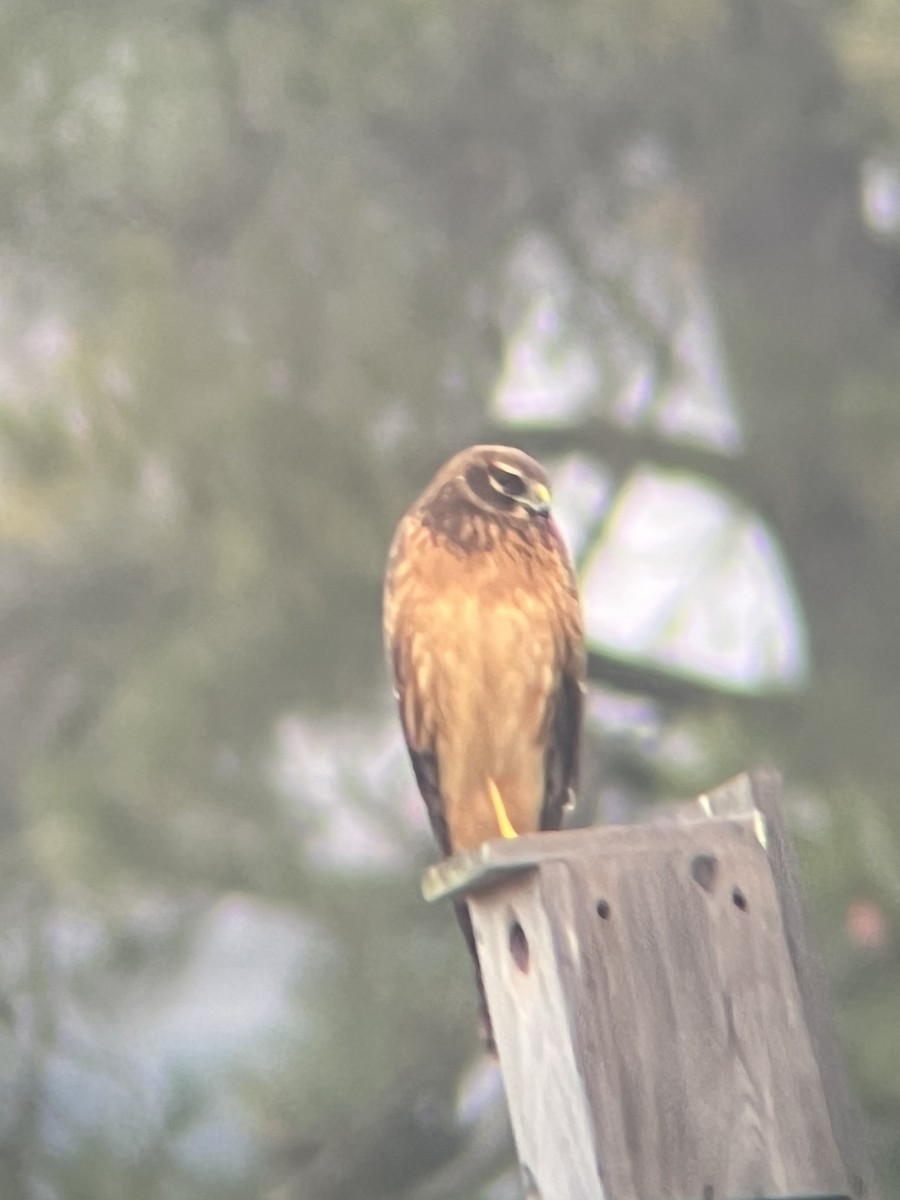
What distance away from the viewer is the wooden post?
0.88 m

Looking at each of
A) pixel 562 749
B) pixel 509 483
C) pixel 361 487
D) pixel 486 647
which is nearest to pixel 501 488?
pixel 509 483

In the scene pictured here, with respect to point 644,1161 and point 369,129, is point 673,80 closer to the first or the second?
point 369,129

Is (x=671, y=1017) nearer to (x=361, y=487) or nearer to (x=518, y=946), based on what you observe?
(x=518, y=946)

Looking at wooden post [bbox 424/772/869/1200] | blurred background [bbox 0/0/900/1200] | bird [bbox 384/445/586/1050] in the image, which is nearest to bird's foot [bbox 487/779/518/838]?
bird [bbox 384/445/586/1050]

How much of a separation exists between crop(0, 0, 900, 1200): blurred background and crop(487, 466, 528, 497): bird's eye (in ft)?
2.82

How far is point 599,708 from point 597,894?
4.40ft

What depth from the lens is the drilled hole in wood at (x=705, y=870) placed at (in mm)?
941

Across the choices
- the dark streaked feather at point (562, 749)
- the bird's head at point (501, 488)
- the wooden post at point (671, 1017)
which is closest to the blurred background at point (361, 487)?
the dark streaked feather at point (562, 749)

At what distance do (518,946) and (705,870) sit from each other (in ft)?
0.46

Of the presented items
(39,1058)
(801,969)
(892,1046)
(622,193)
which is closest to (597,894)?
(801,969)

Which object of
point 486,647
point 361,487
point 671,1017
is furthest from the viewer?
point 361,487

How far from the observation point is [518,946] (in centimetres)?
96

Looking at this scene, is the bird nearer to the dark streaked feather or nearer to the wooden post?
the dark streaked feather

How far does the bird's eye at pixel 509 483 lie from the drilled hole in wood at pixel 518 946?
0.51 metres
